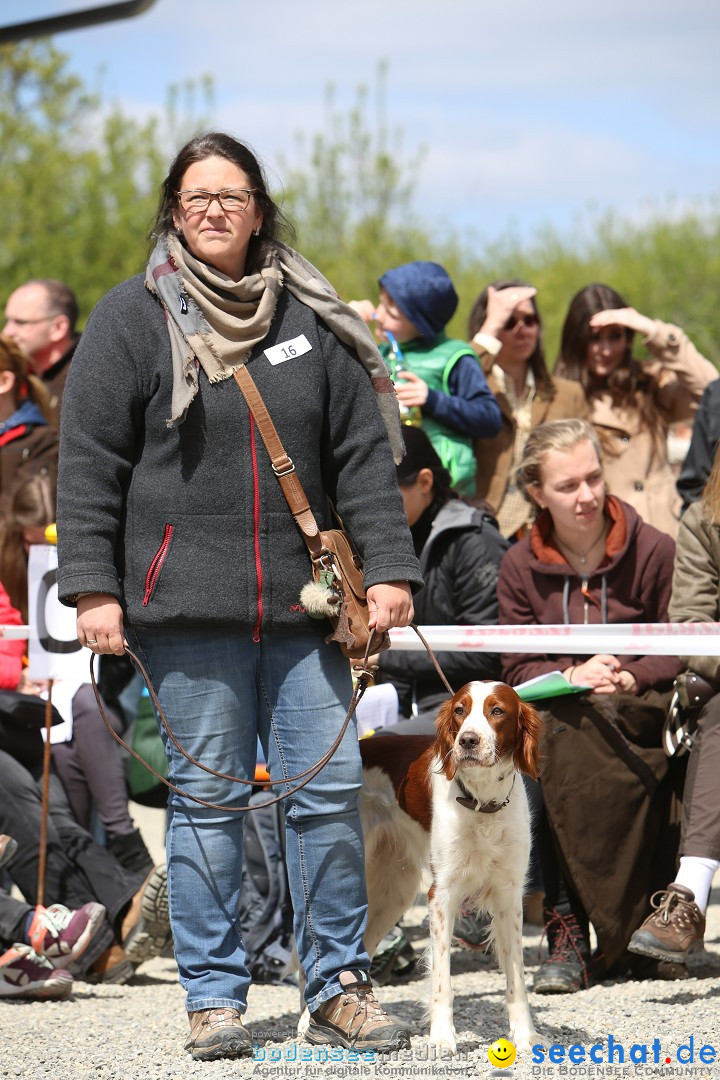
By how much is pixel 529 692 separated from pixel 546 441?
1.13 metres

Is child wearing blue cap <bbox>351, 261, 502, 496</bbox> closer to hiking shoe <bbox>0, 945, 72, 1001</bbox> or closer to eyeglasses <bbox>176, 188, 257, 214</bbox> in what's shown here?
eyeglasses <bbox>176, 188, 257, 214</bbox>

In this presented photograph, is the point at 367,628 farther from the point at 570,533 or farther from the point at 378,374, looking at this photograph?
the point at 570,533

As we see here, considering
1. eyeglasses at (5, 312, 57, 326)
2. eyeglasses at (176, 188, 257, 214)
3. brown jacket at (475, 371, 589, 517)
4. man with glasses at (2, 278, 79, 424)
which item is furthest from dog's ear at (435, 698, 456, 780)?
eyeglasses at (5, 312, 57, 326)

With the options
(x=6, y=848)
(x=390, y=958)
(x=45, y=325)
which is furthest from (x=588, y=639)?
(x=45, y=325)

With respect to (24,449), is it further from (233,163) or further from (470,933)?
(470,933)

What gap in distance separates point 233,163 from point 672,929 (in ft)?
9.83

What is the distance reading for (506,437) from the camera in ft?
24.2

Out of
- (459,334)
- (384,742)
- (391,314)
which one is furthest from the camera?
(459,334)

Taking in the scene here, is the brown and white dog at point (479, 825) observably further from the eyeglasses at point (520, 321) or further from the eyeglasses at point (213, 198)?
the eyeglasses at point (520, 321)

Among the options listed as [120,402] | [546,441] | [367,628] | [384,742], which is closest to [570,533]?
[546,441]

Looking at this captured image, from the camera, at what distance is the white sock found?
5.04 meters

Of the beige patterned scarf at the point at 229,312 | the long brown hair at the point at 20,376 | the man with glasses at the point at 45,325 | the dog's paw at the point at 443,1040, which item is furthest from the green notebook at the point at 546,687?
the man with glasses at the point at 45,325

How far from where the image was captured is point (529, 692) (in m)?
5.27

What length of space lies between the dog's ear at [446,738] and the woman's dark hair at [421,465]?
5.20 ft
